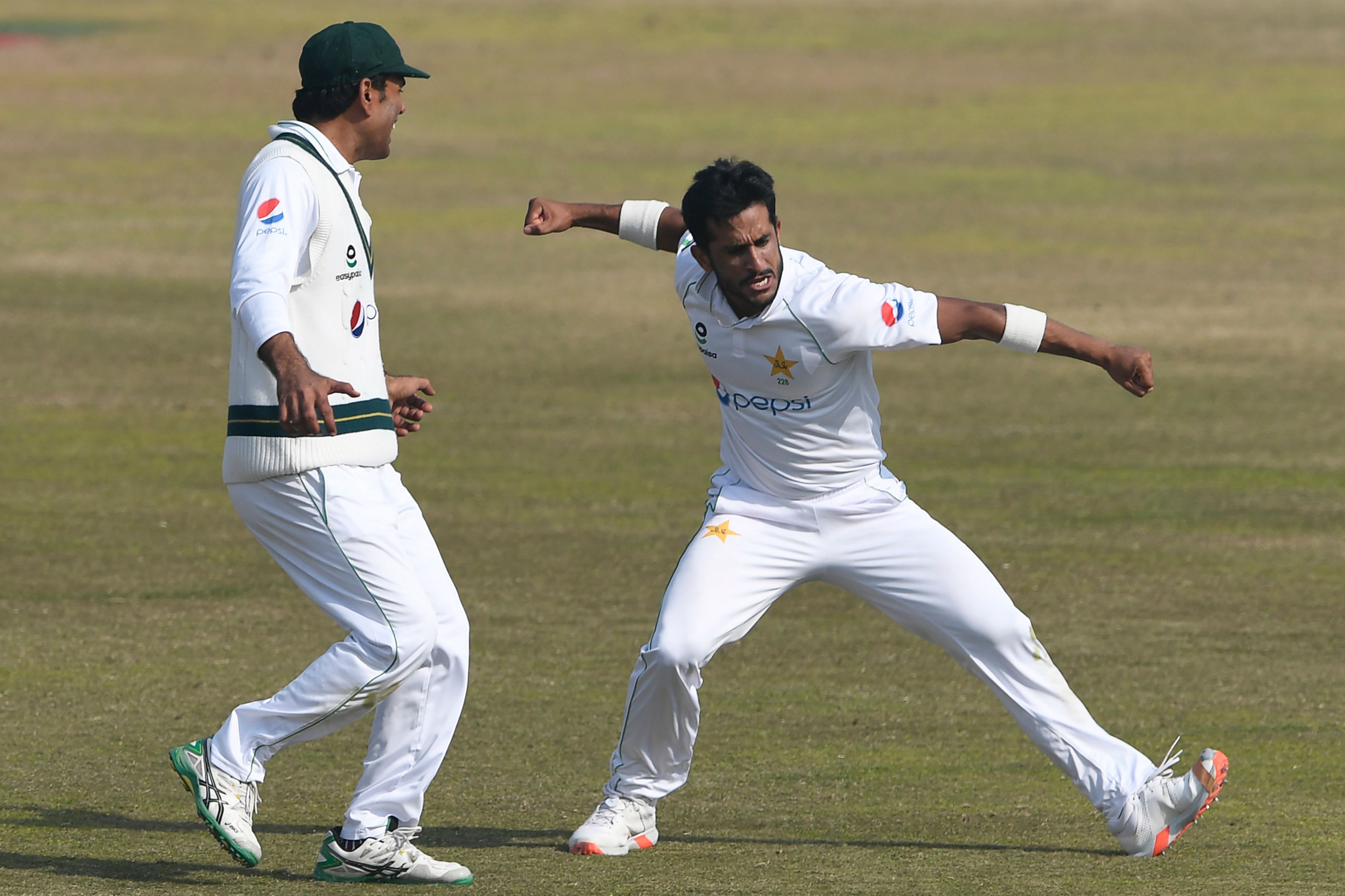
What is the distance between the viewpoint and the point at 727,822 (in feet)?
21.6

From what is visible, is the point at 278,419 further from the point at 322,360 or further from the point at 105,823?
the point at 105,823

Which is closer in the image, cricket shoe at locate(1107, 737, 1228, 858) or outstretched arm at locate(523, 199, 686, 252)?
cricket shoe at locate(1107, 737, 1228, 858)

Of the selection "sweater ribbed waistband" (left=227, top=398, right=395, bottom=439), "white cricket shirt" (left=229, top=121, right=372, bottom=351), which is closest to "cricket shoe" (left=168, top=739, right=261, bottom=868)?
"sweater ribbed waistband" (left=227, top=398, right=395, bottom=439)

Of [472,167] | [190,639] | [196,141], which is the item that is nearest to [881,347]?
[190,639]

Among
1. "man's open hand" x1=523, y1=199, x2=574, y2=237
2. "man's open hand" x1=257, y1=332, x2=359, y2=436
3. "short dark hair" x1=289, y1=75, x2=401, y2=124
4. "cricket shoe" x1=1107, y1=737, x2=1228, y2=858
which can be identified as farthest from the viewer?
"man's open hand" x1=523, y1=199, x2=574, y2=237

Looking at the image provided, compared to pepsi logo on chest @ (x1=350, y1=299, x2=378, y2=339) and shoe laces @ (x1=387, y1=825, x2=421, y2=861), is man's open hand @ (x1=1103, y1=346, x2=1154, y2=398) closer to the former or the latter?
pepsi logo on chest @ (x1=350, y1=299, x2=378, y2=339)

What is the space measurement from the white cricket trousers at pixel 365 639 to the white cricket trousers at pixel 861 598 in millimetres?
730

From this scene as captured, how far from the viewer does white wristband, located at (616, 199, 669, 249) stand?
6.93 metres

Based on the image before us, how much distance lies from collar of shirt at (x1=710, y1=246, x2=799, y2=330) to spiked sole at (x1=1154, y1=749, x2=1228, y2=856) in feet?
6.21

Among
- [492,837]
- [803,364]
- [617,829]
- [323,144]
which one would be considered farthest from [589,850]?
[323,144]

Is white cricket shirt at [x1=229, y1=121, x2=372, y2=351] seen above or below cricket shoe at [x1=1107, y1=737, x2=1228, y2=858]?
above

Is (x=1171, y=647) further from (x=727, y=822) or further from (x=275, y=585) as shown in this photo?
(x=275, y=585)

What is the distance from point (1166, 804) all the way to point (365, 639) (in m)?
2.44

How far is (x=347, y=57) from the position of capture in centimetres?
579
